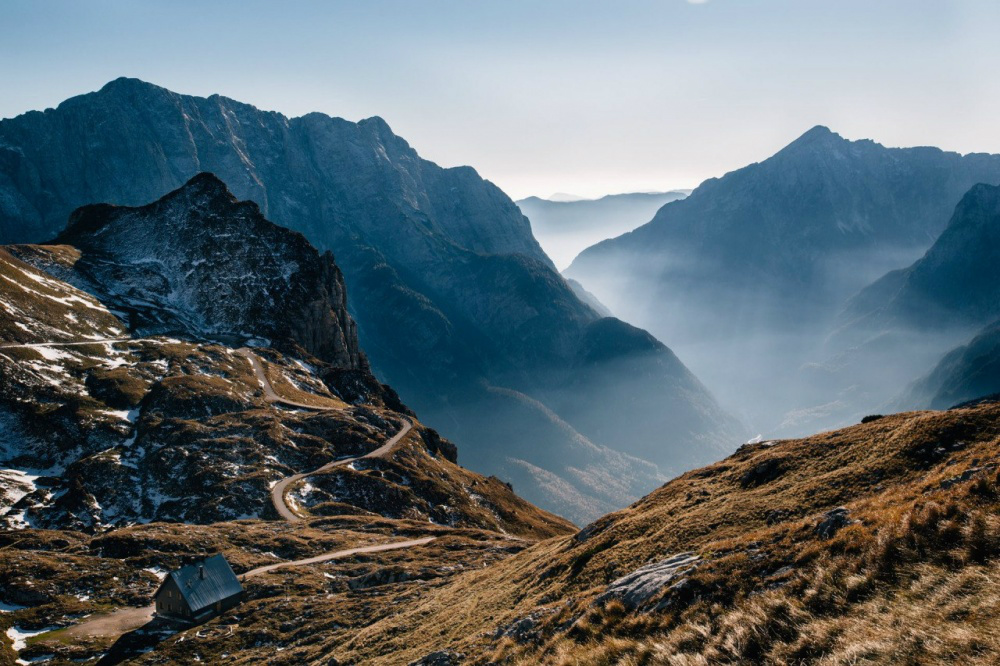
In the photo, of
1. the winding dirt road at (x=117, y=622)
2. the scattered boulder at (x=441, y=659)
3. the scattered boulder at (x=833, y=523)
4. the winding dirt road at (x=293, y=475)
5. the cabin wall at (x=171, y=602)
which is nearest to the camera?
the scattered boulder at (x=833, y=523)

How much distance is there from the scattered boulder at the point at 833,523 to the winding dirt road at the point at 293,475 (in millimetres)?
99385

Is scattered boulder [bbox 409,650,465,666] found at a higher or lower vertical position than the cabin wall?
higher

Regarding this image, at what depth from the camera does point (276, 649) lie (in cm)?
5209

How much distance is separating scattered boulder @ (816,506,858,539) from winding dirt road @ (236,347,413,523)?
99.4 metres

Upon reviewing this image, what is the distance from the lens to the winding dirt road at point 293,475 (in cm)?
10825

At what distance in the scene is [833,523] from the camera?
829 inches

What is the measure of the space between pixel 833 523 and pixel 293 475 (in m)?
123

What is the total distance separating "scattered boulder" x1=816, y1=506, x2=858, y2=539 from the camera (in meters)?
20.5

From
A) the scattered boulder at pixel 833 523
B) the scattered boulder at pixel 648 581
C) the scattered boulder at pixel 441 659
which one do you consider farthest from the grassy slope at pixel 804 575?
the scattered boulder at pixel 648 581

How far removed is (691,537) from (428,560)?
5539cm

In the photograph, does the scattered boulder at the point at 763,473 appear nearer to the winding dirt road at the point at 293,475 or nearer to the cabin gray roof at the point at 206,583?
the cabin gray roof at the point at 206,583

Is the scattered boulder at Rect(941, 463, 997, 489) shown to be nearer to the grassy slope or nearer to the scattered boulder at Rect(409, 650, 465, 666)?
the grassy slope

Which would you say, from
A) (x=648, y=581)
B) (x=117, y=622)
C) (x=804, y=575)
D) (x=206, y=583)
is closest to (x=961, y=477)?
(x=804, y=575)

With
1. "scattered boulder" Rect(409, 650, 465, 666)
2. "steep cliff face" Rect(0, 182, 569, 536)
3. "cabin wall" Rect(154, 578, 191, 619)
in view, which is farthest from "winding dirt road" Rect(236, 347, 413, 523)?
"scattered boulder" Rect(409, 650, 465, 666)
